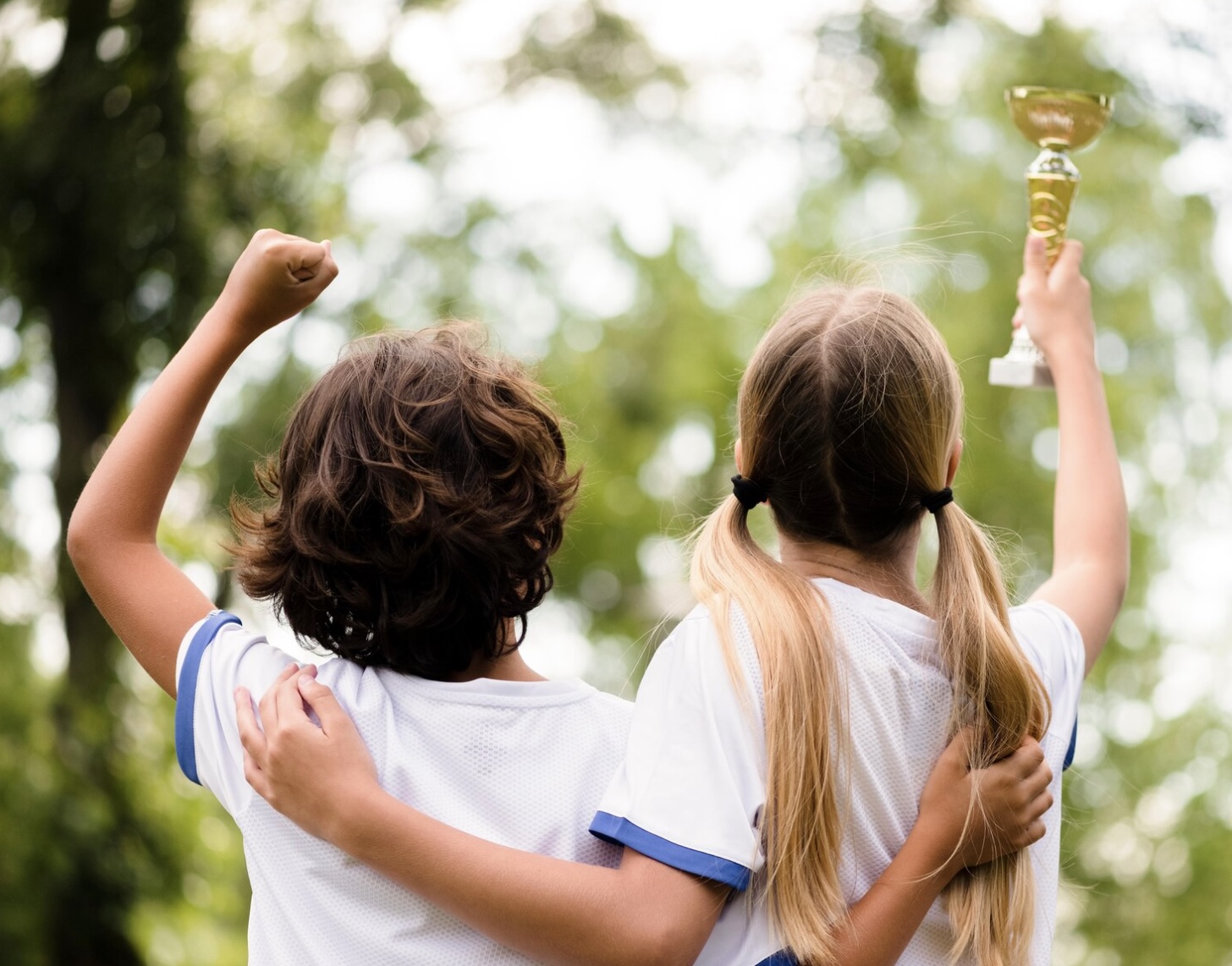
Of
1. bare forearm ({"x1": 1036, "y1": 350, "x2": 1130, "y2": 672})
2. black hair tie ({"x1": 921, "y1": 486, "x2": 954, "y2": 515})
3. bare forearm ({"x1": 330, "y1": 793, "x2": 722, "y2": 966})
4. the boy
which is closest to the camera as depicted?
bare forearm ({"x1": 330, "y1": 793, "x2": 722, "y2": 966})

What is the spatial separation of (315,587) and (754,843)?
0.54m

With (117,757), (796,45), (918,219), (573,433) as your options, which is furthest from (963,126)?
(573,433)

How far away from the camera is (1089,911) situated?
9.46 metres

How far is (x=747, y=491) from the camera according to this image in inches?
60.1

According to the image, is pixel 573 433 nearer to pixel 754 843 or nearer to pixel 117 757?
pixel 754 843

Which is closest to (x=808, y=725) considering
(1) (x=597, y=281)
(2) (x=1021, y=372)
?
(2) (x=1021, y=372)

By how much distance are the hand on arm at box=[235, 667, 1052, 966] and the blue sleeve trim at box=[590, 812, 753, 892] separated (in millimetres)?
10

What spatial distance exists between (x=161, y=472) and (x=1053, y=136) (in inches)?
61.7

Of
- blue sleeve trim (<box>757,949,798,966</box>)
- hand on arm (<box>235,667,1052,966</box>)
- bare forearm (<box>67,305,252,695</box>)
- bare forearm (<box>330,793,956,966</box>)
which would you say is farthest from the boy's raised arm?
blue sleeve trim (<box>757,949,798,966</box>)

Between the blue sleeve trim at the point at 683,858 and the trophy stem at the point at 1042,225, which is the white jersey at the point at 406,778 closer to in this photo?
the blue sleeve trim at the point at 683,858

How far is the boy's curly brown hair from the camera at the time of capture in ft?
4.70

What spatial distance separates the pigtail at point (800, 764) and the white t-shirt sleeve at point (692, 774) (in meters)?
0.02

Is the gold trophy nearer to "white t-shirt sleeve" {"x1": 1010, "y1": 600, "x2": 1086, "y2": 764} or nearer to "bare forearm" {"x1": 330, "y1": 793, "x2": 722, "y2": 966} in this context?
"white t-shirt sleeve" {"x1": 1010, "y1": 600, "x2": 1086, "y2": 764}

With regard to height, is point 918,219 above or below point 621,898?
below
